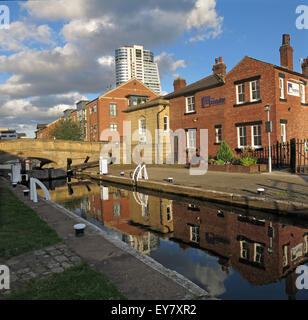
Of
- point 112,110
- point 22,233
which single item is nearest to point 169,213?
point 22,233

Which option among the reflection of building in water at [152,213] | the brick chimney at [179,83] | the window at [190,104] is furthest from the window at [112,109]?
the reflection of building in water at [152,213]

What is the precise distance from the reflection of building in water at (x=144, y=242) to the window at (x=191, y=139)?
17.0 m

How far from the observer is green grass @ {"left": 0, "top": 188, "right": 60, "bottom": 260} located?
5.01 m

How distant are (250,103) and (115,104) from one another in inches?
1052

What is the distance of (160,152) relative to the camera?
26.4 m

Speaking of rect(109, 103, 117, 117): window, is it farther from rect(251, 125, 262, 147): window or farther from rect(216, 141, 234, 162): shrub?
rect(251, 125, 262, 147): window

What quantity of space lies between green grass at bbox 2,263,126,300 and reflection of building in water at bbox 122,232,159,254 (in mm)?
2410

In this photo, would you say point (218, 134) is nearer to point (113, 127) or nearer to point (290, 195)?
point (290, 195)

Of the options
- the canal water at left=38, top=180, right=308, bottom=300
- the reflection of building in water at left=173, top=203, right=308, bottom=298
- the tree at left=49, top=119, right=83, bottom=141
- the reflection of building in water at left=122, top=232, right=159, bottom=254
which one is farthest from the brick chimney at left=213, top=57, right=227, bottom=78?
the tree at left=49, top=119, right=83, bottom=141

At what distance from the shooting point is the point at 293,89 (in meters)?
19.2

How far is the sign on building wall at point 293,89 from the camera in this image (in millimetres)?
18922

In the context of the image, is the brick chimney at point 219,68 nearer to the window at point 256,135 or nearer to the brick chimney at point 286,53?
the brick chimney at point 286,53

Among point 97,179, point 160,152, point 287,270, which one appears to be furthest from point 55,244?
point 160,152

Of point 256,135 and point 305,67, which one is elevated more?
point 305,67
